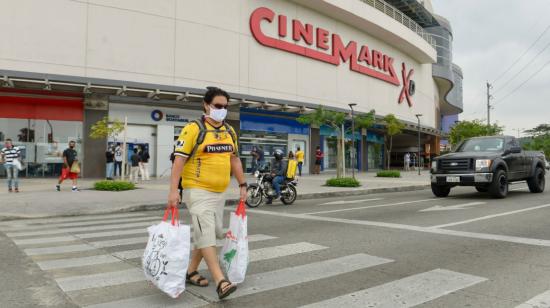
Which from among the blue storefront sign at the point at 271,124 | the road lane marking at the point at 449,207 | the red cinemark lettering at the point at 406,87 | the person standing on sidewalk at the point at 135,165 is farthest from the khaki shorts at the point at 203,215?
the red cinemark lettering at the point at 406,87

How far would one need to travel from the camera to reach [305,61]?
29.6 metres

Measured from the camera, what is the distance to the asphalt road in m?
3.71

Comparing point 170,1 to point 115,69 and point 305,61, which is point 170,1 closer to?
point 115,69

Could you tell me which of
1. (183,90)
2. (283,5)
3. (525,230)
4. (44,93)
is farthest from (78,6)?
(525,230)

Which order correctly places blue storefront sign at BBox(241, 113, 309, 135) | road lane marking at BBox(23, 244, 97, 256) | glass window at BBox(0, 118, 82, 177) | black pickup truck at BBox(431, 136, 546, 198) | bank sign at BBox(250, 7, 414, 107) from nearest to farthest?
road lane marking at BBox(23, 244, 97, 256), black pickup truck at BBox(431, 136, 546, 198), glass window at BBox(0, 118, 82, 177), bank sign at BBox(250, 7, 414, 107), blue storefront sign at BBox(241, 113, 309, 135)

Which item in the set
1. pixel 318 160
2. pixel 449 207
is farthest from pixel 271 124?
pixel 449 207

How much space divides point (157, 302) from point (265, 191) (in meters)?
8.65

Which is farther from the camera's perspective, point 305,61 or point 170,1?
point 305,61

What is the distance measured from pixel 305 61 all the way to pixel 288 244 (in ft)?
81.7

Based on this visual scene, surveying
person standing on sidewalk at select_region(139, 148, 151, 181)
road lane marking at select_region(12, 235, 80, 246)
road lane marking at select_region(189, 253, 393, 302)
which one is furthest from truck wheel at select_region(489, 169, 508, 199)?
person standing on sidewalk at select_region(139, 148, 151, 181)

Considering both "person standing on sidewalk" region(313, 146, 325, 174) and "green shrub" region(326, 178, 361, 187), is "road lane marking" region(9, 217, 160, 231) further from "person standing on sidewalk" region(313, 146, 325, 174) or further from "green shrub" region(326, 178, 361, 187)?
"person standing on sidewalk" region(313, 146, 325, 174)

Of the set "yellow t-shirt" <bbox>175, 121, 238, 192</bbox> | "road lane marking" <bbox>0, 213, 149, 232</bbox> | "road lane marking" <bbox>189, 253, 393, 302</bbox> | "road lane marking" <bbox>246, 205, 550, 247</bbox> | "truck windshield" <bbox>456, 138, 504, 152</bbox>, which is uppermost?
"truck windshield" <bbox>456, 138, 504, 152</bbox>

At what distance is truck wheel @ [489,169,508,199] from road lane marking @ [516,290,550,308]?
377 inches

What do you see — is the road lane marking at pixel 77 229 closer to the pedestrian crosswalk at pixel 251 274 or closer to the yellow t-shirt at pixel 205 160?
the pedestrian crosswalk at pixel 251 274
